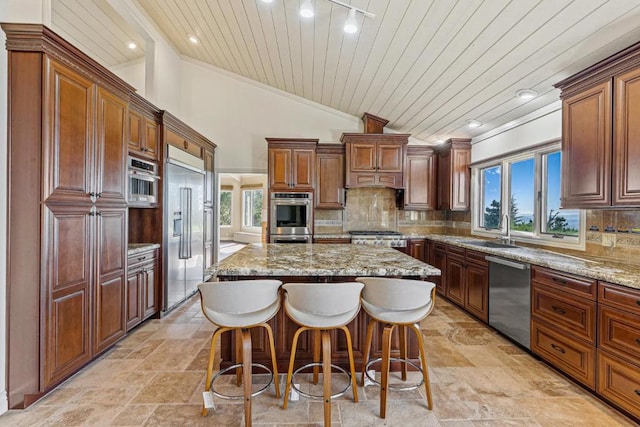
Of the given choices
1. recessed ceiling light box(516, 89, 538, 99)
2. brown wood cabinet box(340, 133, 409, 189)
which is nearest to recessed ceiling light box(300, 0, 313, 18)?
recessed ceiling light box(516, 89, 538, 99)

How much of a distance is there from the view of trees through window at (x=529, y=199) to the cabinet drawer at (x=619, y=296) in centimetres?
111

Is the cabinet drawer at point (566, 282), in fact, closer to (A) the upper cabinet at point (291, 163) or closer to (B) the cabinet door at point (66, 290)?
(A) the upper cabinet at point (291, 163)

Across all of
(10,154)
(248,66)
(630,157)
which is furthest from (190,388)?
(248,66)

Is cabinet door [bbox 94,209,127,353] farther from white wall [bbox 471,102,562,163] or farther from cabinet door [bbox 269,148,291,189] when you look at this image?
white wall [bbox 471,102,562,163]

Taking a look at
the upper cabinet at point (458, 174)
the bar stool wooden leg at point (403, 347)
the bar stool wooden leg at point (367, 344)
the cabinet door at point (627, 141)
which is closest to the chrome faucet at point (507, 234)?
the upper cabinet at point (458, 174)

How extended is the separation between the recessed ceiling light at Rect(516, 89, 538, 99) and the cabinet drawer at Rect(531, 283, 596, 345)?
1.78 m

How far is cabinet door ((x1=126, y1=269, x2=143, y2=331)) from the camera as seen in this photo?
286 centimetres

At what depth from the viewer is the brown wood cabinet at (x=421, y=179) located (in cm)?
496

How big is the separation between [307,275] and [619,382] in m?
2.07

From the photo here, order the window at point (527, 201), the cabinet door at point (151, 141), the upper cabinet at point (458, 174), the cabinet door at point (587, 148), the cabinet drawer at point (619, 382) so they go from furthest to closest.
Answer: the upper cabinet at point (458, 174)
the cabinet door at point (151, 141)
the window at point (527, 201)
the cabinet door at point (587, 148)
the cabinet drawer at point (619, 382)

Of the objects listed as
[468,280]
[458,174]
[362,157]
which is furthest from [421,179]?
[468,280]

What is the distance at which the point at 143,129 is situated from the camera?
3.15 m

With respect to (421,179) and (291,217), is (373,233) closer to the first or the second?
(421,179)

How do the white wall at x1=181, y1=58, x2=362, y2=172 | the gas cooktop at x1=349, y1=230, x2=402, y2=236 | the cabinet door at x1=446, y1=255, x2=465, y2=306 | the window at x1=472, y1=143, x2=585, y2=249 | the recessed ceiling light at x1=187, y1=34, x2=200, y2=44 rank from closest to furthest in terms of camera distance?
the window at x1=472, y1=143, x2=585, y2=249 < the cabinet door at x1=446, y1=255, x2=465, y2=306 < the recessed ceiling light at x1=187, y1=34, x2=200, y2=44 < the gas cooktop at x1=349, y1=230, x2=402, y2=236 < the white wall at x1=181, y1=58, x2=362, y2=172
